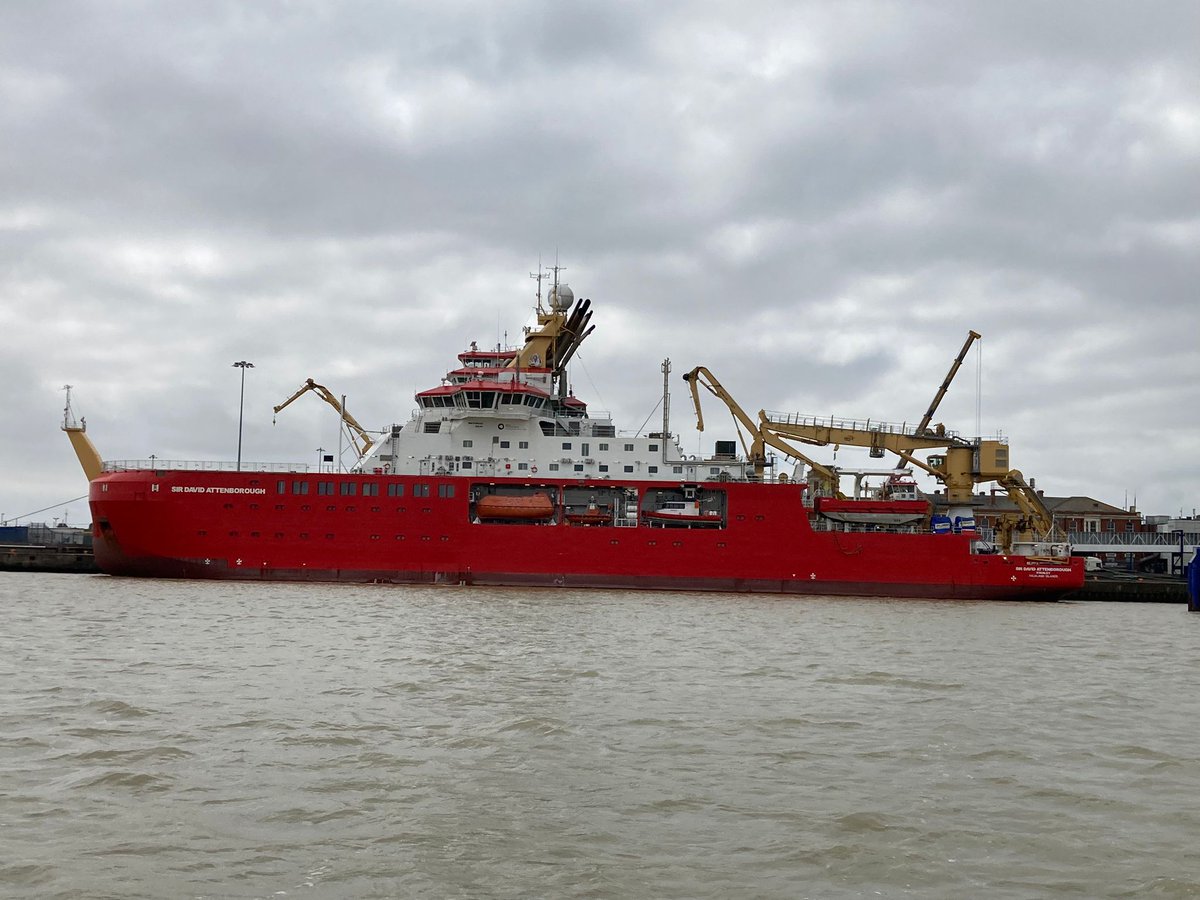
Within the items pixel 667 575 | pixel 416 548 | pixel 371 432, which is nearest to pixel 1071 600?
pixel 667 575

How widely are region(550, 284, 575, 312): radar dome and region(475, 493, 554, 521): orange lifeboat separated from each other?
28.6 feet

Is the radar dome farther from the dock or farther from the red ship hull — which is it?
the dock

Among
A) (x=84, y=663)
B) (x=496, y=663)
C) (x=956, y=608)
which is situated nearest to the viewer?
(x=84, y=663)

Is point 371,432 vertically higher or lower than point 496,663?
higher

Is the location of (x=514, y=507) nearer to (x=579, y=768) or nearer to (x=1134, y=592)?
(x=579, y=768)

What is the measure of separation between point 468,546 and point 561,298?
11171mm

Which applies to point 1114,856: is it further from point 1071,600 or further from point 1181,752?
point 1071,600

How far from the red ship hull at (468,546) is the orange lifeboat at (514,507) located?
16.4 inches

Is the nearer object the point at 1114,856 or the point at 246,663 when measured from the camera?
the point at 1114,856

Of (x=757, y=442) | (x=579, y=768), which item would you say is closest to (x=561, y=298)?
(x=757, y=442)

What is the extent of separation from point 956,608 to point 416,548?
56.3 feet

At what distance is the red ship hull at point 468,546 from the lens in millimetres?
33719

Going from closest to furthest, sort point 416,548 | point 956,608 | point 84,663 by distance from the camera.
A: 1. point 84,663
2. point 956,608
3. point 416,548

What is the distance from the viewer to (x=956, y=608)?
30.8 m
